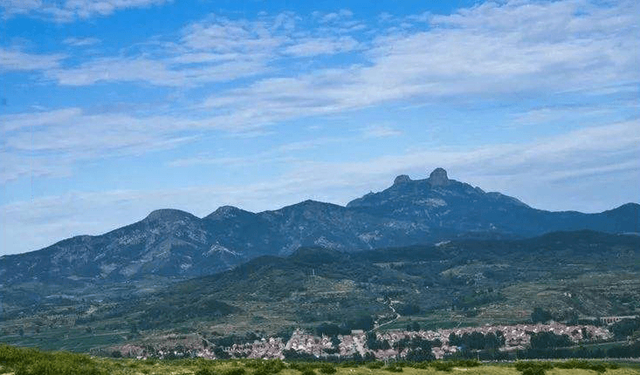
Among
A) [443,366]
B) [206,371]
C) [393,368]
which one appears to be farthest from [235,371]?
[443,366]

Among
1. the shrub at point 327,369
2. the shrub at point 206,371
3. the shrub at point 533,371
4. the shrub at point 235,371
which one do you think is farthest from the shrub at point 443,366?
the shrub at point 206,371

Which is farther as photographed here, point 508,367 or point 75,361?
point 508,367

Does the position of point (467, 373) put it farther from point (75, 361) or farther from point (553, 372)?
point (75, 361)

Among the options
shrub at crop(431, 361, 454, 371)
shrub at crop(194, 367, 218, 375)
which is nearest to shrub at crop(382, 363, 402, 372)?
shrub at crop(431, 361, 454, 371)

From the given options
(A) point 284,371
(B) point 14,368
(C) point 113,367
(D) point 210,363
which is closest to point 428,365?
(A) point 284,371

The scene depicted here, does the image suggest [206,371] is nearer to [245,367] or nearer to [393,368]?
[245,367]

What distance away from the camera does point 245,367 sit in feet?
115

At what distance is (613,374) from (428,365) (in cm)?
1009

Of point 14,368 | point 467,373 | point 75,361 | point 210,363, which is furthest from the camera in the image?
point 210,363

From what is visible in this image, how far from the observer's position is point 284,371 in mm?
34094

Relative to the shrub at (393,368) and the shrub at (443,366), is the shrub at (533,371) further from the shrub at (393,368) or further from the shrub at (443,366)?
the shrub at (393,368)

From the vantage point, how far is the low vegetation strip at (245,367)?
30155 mm

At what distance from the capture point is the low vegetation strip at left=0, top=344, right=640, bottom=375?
98.9ft

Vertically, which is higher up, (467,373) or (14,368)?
(14,368)
